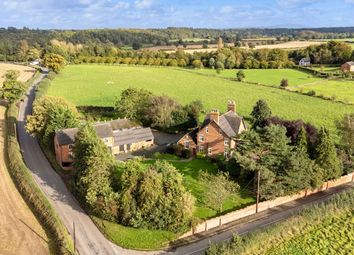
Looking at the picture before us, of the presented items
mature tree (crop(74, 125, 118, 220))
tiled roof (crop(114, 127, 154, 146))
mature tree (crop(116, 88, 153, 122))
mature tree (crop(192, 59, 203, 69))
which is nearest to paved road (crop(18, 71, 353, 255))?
mature tree (crop(74, 125, 118, 220))

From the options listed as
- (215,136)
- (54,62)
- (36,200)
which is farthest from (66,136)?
(54,62)

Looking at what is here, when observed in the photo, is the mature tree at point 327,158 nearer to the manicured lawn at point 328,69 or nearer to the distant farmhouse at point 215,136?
the distant farmhouse at point 215,136

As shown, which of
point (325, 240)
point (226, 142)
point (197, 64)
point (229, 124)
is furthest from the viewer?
point (197, 64)

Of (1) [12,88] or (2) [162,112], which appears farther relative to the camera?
(1) [12,88]

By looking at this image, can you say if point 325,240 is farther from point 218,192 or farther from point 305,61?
point 305,61

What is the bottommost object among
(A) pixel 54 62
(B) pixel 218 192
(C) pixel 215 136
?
(B) pixel 218 192

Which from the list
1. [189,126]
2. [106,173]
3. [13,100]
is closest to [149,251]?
[106,173]
